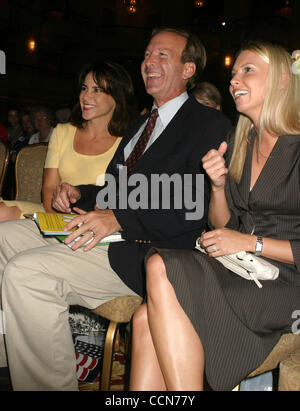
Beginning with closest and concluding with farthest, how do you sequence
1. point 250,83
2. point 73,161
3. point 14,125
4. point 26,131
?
point 250,83 → point 73,161 → point 26,131 → point 14,125

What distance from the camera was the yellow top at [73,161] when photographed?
7.73 feet

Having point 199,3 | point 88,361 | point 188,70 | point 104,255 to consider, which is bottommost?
point 88,361

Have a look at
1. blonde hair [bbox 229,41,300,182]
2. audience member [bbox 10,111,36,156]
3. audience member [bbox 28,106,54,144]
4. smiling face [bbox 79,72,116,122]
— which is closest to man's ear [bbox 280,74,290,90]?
blonde hair [bbox 229,41,300,182]

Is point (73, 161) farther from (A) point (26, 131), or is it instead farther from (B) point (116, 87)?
(A) point (26, 131)

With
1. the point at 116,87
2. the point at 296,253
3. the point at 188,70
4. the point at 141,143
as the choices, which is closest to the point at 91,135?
the point at 116,87

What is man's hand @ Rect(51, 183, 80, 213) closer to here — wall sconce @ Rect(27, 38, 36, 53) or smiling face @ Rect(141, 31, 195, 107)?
smiling face @ Rect(141, 31, 195, 107)

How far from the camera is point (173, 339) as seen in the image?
4.12ft

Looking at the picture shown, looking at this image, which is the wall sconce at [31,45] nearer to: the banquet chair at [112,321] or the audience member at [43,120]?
the audience member at [43,120]

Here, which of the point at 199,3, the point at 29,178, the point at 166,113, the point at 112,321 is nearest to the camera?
the point at 112,321

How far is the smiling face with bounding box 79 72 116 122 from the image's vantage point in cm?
242

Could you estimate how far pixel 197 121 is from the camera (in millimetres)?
1891

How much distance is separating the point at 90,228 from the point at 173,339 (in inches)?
26.2

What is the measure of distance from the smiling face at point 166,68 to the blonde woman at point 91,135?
371mm
